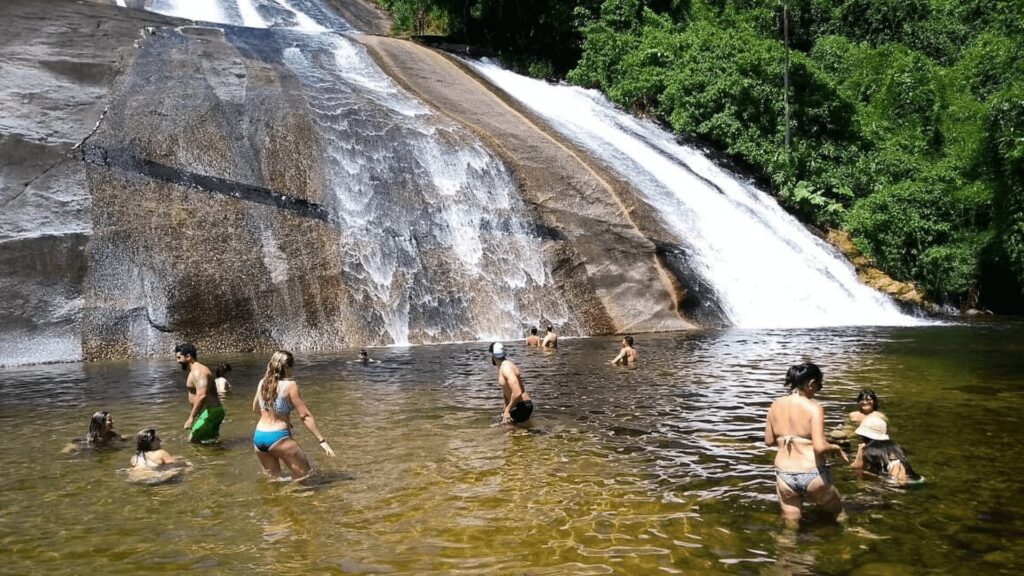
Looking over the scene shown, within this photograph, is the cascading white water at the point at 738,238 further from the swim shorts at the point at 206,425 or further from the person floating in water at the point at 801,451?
the person floating in water at the point at 801,451

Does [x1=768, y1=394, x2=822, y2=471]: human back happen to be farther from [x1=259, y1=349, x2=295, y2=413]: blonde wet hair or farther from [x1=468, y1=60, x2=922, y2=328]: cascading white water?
[x1=468, y1=60, x2=922, y2=328]: cascading white water

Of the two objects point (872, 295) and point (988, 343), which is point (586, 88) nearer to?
point (872, 295)

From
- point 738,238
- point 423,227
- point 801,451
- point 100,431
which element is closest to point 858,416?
point 801,451

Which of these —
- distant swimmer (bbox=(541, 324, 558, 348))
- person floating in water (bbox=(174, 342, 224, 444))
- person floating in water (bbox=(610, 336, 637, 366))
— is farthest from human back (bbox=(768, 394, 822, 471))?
distant swimmer (bbox=(541, 324, 558, 348))

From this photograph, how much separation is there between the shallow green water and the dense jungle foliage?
14.7m

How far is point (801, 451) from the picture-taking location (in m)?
6.45

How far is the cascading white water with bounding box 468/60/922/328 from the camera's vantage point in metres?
23.0

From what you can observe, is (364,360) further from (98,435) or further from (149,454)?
(149,454)

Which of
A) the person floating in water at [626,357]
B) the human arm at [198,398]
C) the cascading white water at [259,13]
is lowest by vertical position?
the person floating in water at [626,357]

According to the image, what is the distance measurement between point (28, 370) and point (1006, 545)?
18593mm

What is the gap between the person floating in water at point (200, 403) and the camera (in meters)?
9.92

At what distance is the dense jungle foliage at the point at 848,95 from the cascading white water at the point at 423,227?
39.7ft

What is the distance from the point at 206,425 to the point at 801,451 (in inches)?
288

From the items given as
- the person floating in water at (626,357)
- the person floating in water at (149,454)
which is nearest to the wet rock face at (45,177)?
the person floating in water at (149,454)
